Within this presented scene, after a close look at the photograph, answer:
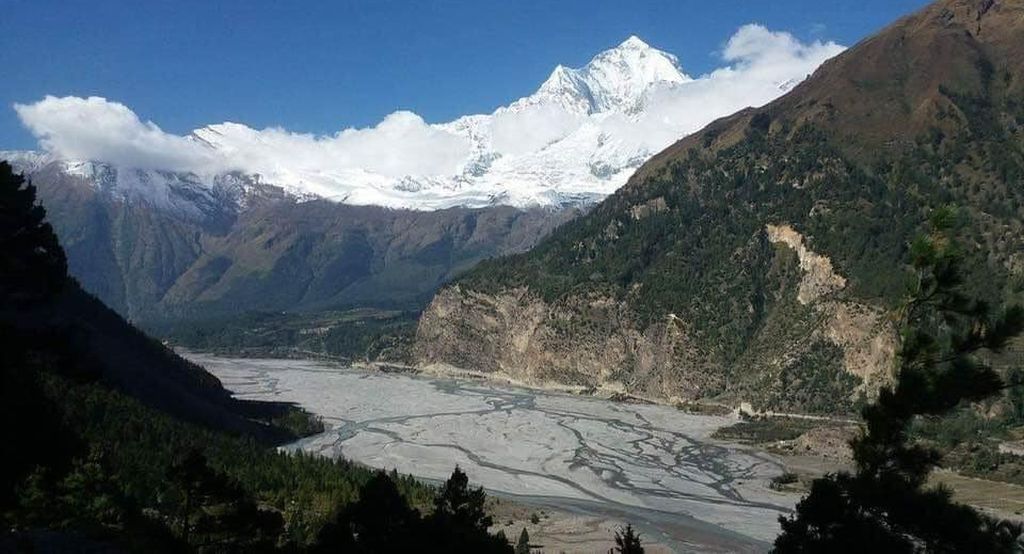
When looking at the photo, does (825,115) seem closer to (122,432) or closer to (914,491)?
(122,432)

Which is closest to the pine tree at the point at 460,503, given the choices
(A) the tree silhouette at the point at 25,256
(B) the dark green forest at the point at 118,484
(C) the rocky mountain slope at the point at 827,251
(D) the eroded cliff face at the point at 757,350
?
(B) the dark green forest at the point at 118,484

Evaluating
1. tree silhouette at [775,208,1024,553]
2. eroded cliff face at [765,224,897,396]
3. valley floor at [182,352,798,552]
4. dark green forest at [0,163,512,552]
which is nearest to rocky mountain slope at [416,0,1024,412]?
eroded cliff face at [765,224,897,396]

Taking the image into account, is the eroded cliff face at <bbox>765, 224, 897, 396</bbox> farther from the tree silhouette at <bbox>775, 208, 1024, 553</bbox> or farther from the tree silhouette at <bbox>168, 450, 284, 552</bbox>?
the tree silhouette at <bbox>775, 208, 1024, 553</bbox>

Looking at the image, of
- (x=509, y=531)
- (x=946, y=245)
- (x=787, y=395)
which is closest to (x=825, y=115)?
(x=787, y=395)

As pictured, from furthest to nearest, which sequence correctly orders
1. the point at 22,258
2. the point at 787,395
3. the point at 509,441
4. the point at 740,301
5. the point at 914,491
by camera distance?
the point at 740,301 < the point at 787,395 < the point at 509,441 < the point at 22,258 < the point at 914,491

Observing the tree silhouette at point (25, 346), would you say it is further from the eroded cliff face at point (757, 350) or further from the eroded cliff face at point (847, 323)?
the eroded cliff face at point (757, 350)

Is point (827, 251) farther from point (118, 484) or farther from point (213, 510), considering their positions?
point (213, 510)

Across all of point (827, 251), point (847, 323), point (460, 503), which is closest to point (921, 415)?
point (460, 503)

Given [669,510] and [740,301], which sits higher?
[740,301]

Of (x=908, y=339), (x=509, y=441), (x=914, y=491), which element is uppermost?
(x=908, y=339)
